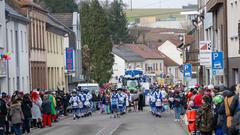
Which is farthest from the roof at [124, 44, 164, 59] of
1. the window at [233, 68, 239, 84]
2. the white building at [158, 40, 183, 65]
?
the window at [233, 68, 239, 84]

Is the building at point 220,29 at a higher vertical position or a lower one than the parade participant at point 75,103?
higher

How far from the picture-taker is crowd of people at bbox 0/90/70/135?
2949 cm

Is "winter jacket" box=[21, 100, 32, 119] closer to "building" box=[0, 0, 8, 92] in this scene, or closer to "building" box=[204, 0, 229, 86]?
"building" box=[204, 0, 229, 86]

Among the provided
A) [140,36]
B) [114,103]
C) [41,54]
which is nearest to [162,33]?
[140,36]

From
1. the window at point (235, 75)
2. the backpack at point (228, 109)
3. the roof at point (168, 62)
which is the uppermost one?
the roof at point (168, 62)

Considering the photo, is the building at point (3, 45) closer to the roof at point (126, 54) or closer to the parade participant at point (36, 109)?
the parade participant at point (36, 109)

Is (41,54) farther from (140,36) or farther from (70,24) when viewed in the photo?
(140,36)

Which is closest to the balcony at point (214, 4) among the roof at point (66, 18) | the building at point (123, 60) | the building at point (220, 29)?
the building at point (220, 29)

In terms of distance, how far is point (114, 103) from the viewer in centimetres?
4759

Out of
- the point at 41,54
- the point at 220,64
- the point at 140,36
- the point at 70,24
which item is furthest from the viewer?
the point at 140,36

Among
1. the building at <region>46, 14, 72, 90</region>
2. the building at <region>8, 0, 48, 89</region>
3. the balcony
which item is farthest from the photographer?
the building at <region>46, 14, 72, 90</region>

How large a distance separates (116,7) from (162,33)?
39.7 m

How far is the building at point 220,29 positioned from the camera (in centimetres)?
4023

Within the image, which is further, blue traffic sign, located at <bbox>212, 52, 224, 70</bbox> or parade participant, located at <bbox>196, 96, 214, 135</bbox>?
blue traffic sign, located at <bbox>212, 52, 224, 70</bbox>
